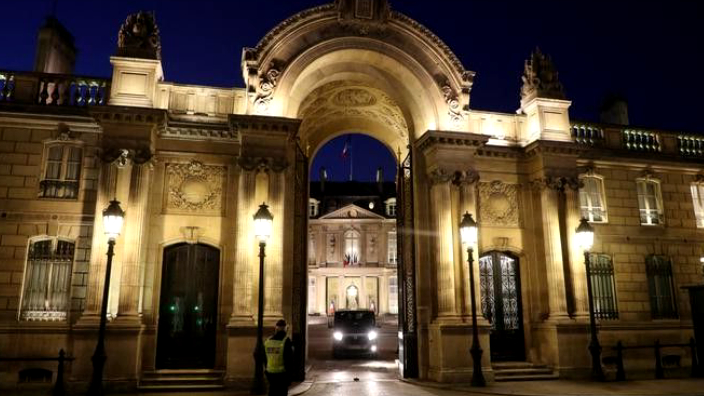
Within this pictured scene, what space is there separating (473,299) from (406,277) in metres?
4.11

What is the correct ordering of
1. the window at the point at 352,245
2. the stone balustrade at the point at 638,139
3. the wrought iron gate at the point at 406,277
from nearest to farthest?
the wrought iron gate at the point at 406,277 < the stone balustrade at the point at 638,139 < the window at the point at 352,245

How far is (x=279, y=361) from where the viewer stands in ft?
32.3

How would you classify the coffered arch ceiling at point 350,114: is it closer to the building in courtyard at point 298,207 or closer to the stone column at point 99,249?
the building in courtyard at point 298,207

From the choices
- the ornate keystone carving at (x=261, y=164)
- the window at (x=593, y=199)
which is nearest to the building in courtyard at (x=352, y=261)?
the window at (x=593, y=199)

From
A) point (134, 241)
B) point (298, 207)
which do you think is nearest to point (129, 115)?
point (134, 241)

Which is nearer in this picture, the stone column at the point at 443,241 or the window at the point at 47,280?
the window at the point at 47,280

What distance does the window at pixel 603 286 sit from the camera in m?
19.1

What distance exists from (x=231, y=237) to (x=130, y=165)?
359 cm

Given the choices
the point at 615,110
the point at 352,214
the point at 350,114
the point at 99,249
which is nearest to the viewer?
the point at 99,249

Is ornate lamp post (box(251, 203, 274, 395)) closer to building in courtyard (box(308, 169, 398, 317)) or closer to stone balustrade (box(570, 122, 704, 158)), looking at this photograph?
stone balustrade (box(570, 122, 704, 158))

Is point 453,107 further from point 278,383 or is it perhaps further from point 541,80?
point 278,383

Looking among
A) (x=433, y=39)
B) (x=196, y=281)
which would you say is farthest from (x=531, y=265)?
(x=196, y=281)

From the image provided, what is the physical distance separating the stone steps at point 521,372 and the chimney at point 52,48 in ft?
59.6

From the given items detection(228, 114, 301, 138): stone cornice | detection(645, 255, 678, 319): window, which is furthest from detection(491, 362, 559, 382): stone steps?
detection(228, 114, 301, 138): stone cornice
